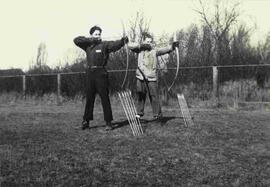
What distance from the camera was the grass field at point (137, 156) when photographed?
504cm

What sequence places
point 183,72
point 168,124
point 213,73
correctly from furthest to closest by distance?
point 183,72
point 213,73
point 168,124

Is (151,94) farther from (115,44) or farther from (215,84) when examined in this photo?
(215,84)

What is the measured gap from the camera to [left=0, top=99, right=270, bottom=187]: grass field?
5043 millimetres

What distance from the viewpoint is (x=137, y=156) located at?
630 centimetres

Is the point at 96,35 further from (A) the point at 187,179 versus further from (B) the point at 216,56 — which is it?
(B) the point at 216,56

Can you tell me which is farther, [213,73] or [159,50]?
[213,73]

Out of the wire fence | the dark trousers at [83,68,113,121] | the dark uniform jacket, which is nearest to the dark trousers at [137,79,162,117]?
the dark trousers at [83,68,113,121]

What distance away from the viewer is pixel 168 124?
32.7ft

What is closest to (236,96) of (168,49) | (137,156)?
(168,49)

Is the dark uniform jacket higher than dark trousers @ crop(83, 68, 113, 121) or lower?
higher

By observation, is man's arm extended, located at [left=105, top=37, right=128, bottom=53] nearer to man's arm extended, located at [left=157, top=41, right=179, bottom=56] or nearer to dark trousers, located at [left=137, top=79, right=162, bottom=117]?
man's arm extended, located at [left=157, top=41, right=179, bottom=56]

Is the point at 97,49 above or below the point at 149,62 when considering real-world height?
above

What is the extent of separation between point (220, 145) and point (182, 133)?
1.35m

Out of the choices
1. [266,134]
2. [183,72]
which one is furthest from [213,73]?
[266,134]
